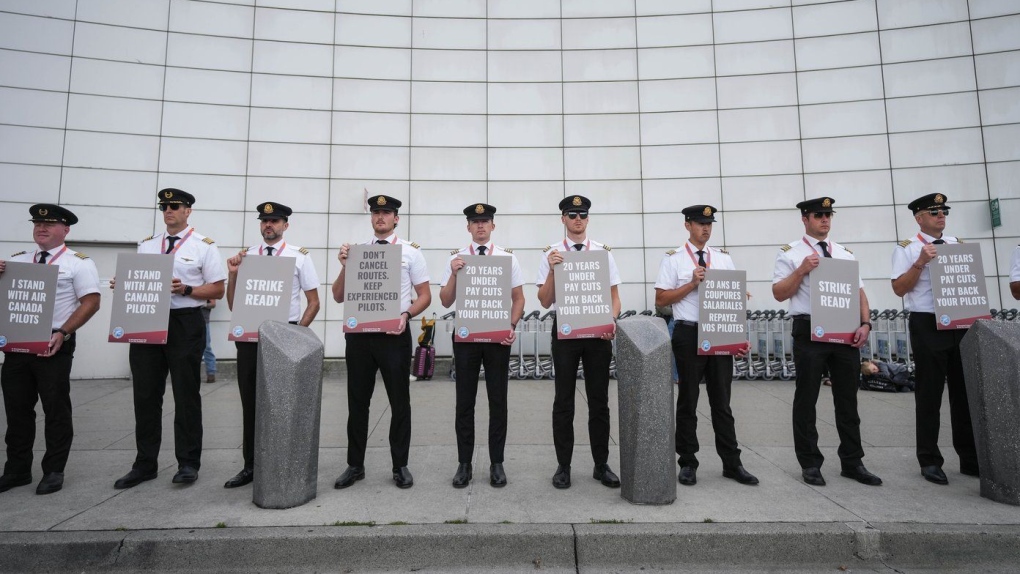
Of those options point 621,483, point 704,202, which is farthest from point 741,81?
point 621,483

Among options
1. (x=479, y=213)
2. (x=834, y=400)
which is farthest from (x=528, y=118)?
(x=834, y=400)

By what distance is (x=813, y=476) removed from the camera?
409cm

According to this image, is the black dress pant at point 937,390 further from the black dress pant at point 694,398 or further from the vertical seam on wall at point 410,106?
the vertical seam on wall at point 410,106

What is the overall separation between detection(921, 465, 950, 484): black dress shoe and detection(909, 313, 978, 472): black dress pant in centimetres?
5

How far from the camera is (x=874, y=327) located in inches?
382

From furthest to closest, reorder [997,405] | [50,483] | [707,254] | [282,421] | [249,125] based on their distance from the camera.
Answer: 1. [249,125]
2. [707,254]
3. [50,483]
4. [997,405]
5. [282,421]

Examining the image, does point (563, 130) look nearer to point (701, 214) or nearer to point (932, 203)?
point (701, 214)

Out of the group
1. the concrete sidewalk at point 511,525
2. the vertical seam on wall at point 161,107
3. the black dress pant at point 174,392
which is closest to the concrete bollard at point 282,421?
the concrete sidewalk at point 511,525

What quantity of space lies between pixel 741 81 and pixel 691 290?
27.8ft

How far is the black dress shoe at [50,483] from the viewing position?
12.8 feet

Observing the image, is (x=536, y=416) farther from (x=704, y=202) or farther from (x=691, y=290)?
(x=704, y=202)

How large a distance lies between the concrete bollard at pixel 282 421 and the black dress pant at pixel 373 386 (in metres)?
0.57

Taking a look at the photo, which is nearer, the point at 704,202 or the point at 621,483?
the point at 621,483

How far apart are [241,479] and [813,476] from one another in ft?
15.0
